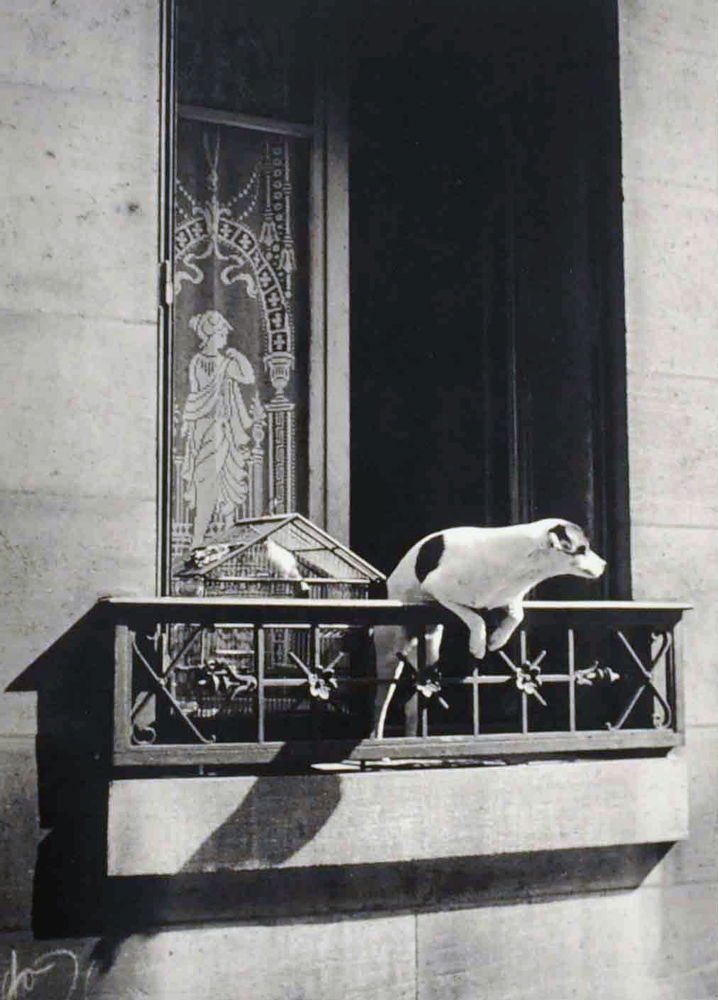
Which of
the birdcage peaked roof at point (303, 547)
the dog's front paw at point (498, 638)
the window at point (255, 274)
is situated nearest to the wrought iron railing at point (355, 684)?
the dog's front paw at point (498, 638)

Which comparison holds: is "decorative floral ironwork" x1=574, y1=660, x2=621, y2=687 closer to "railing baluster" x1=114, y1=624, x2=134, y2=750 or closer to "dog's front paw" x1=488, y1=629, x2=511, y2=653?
"dog's front paw" x1=488, y1=629, x2=511, y2=653

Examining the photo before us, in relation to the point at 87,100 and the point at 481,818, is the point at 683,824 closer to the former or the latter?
the point at 481,818

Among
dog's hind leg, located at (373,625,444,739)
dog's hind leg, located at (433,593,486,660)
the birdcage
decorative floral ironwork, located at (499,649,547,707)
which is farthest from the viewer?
dog's hind leg, located at (373,625,444,739)

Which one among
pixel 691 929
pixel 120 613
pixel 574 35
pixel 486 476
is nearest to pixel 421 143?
pixel 574 35

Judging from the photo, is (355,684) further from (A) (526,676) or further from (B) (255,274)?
(B) (255,274)

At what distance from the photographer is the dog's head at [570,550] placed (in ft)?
26.5

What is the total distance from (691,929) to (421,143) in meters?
5.86

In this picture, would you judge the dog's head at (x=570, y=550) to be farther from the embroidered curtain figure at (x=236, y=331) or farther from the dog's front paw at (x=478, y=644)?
the embroidered curtain figure at (x=236, y=331)

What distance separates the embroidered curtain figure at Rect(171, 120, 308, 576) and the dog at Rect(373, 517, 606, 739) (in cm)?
133

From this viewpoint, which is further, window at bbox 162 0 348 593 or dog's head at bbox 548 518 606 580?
window at bbox 162 0 348 593

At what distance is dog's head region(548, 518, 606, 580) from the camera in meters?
8.07
